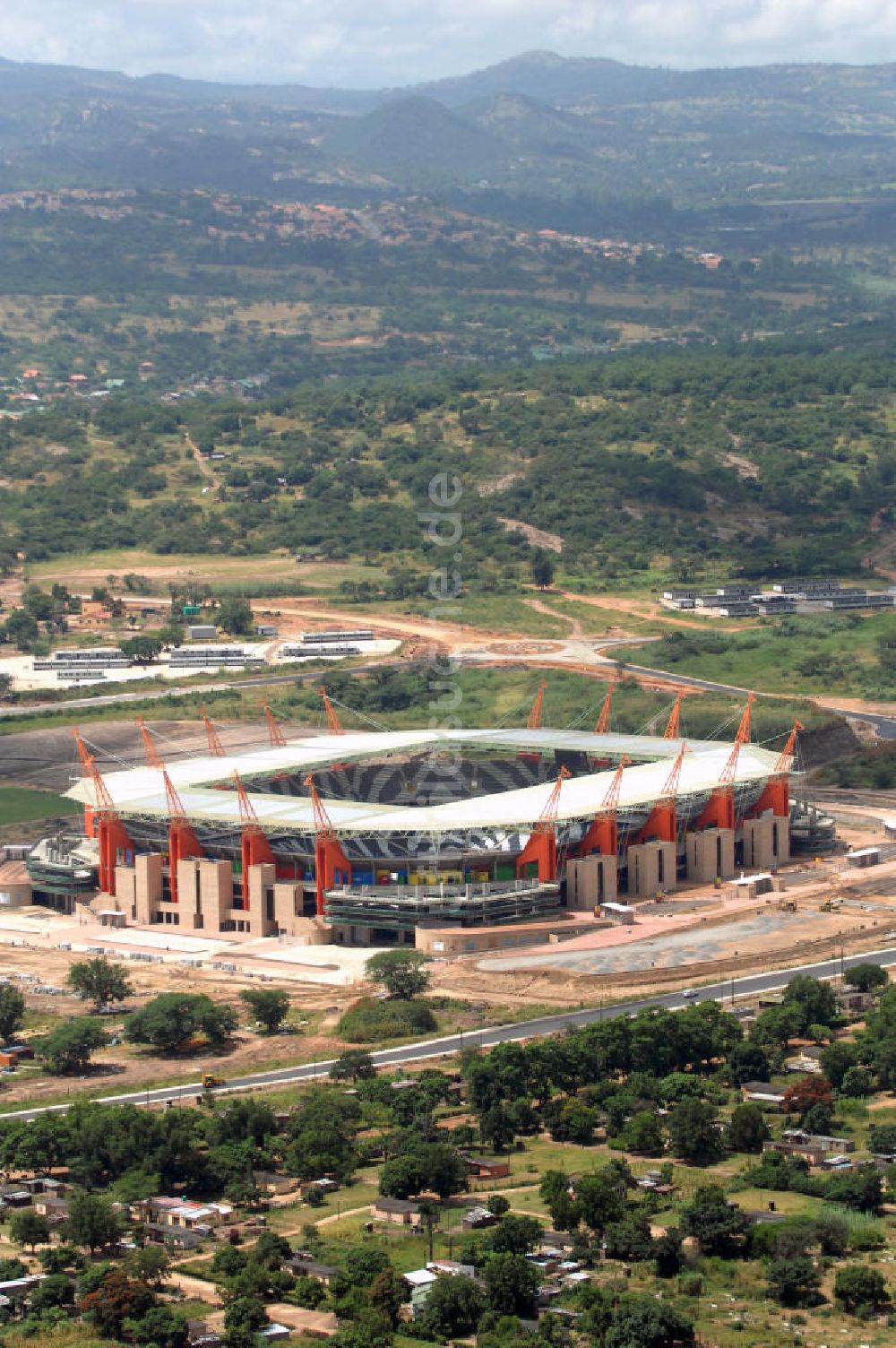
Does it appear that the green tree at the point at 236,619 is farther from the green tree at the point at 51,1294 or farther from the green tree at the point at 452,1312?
the green tree at the point at 452,1312

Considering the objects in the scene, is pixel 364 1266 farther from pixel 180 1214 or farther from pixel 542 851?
pixel 542 851

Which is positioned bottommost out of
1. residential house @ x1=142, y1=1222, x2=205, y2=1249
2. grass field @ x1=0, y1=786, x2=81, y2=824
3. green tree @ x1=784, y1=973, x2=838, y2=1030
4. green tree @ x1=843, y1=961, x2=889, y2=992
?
grass field @ x1=0, y1=786, x2=81, y2=824

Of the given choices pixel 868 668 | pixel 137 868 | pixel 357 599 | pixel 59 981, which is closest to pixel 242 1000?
pixel 59 981

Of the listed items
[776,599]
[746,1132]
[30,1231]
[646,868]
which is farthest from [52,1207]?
[776,599]

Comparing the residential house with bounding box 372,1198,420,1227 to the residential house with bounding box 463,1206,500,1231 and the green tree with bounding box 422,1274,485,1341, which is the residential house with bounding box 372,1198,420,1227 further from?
the green tree with bounding box 422,1274,485,1341

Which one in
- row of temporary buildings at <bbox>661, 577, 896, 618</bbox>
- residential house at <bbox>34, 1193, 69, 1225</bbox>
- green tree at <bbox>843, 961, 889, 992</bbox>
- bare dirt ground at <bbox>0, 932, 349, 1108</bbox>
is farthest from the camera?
row of temporary buildings at <bbox>661, 577, 896, 618</bbox>

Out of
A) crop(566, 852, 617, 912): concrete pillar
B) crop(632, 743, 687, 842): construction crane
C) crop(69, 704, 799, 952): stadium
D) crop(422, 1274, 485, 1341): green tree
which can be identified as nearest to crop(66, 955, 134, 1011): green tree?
crop(69, 704, 799, 952): stadium

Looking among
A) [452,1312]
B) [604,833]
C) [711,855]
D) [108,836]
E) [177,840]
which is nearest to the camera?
[452,1312]
